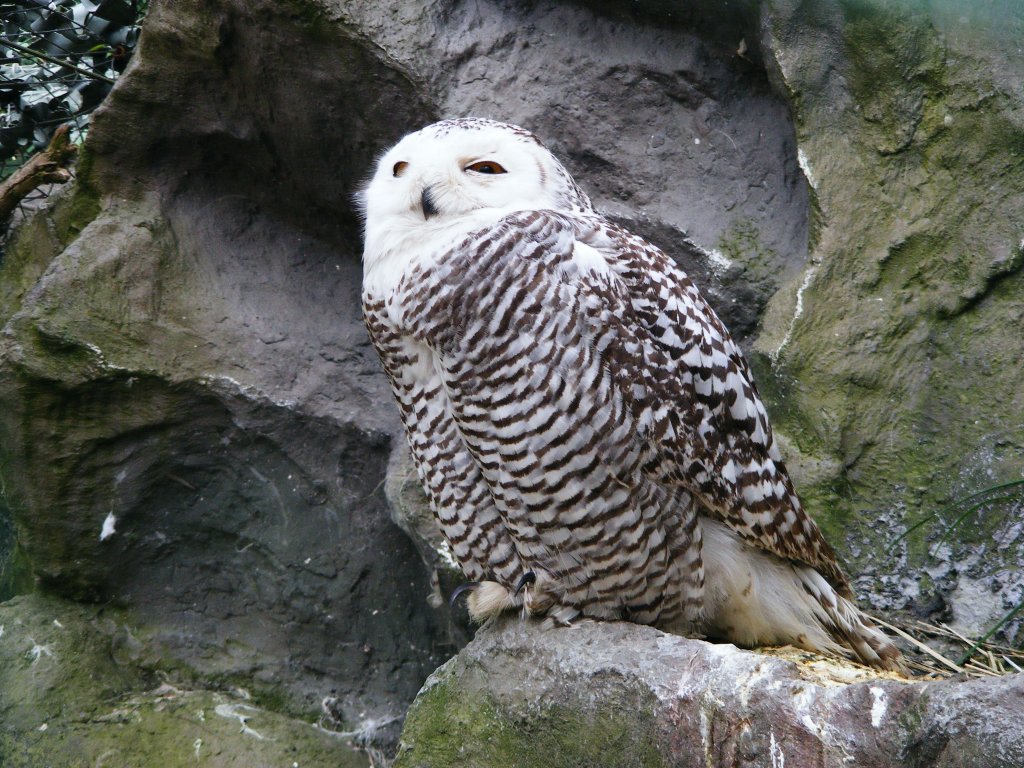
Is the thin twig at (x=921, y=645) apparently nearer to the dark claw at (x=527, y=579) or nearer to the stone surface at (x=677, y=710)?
the stone surface at (x=677, y=710)

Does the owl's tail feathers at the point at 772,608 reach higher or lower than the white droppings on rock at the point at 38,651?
higher

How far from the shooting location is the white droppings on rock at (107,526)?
13.6 feet

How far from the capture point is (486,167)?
2.85 metres

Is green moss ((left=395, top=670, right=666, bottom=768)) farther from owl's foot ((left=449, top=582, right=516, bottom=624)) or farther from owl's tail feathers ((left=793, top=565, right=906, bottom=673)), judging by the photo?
owl's tail feathers ((left=793, top=565, right=906, bottom=673))

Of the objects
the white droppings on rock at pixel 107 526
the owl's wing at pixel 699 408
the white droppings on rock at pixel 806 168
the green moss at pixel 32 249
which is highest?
the white droppings on rock at pixel 806 168

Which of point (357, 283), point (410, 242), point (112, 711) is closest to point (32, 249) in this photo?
point (357, 283)

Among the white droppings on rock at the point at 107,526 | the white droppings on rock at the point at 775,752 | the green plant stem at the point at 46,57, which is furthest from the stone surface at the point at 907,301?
the green plant stem at the point at 46,57

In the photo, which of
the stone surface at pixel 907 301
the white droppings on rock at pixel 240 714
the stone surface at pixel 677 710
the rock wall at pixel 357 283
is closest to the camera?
the stone surface at pixel 677 710

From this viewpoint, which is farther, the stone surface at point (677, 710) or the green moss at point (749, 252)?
the green moss at point (749, 252)

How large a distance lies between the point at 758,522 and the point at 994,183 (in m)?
1.58

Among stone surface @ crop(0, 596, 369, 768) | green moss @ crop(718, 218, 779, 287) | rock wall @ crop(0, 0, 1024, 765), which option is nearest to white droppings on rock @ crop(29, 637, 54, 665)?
stone surface @ crop(0, 596, 369, 768)

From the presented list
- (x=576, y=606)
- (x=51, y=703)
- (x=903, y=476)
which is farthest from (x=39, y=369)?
(x=903, y=476)

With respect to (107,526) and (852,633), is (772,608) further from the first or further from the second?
(107,526)

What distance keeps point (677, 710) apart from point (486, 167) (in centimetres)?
147
